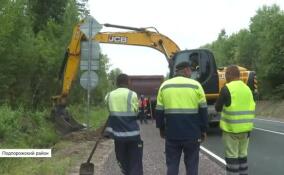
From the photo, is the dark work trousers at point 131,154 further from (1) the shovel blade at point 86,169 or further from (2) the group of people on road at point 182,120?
(1) the shovel blade at point 86,169

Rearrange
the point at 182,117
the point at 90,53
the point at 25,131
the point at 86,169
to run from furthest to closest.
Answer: the point at 25,131, the point at 90,53, the point at 86,169, the point at 182,117

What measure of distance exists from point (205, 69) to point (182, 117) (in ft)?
42.7

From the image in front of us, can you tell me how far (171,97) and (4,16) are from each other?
19337mm

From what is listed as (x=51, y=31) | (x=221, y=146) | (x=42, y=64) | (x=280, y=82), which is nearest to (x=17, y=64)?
(x=42, y=64)

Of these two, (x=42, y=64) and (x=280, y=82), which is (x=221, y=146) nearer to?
(x=42, y=64)

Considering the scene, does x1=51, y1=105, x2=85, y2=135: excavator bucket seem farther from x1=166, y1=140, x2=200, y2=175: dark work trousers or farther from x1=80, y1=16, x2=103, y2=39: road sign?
x1=166, y1=140, x2=200, y2=175: dark work trousers

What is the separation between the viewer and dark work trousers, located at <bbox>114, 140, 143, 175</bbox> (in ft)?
31.3

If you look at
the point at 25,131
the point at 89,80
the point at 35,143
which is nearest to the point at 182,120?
the point at 35,143

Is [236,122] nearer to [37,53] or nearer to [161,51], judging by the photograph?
[161,51]

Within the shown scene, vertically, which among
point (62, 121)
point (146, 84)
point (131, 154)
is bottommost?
point (62, 121)

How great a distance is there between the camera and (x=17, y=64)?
31.2 meters

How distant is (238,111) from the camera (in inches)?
382

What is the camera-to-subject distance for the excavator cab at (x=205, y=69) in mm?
21422

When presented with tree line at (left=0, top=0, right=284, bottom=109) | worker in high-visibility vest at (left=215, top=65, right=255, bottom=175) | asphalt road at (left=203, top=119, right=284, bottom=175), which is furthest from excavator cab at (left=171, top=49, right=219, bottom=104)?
worker in high-visibility vest at (left=215, top=65, right=255, bottom=175)
